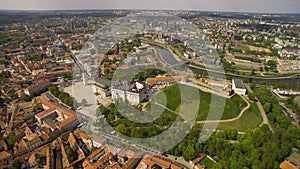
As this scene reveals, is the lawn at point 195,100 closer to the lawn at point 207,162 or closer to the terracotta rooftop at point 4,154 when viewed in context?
the lawn at point 207,162

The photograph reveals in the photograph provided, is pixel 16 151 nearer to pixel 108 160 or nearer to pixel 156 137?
pixel 108 160

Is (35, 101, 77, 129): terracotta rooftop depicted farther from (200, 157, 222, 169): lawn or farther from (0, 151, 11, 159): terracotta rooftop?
(200, 157, 222, 169): lawn

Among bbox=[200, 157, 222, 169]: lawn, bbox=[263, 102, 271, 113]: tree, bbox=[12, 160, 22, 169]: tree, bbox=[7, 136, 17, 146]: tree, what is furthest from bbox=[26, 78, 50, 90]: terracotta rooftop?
bbox=[263, 102, 271, 113]: tree

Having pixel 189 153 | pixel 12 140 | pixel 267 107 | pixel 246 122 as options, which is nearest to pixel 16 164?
pixel 12 140

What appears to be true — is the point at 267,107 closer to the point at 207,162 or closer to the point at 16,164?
the point at 207,162

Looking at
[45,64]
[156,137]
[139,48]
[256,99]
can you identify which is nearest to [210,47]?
[139,48]

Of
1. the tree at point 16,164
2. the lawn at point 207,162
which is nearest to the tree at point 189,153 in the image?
the lawn at point 207,162

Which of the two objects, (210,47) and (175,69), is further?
(210,47)
